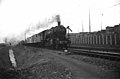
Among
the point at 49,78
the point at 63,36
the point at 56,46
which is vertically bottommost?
the point at 49,78

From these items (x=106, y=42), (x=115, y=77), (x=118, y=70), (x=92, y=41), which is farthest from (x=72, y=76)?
(x=92, y=41)

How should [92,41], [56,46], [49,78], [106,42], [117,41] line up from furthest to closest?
1. [92,41]
2. [106,42]
3. [117,41]
4. [56,46]
5. [49,78]

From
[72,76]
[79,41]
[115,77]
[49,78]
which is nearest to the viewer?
[115,77]

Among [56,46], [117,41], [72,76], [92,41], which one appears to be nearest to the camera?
[72,76]

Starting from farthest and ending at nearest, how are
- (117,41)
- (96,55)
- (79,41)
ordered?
(79,41) → (117,41) → (96,55)

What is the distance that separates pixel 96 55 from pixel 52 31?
1261 cm

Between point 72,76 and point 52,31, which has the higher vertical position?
point 52,31

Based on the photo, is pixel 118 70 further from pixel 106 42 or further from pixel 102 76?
pixel 106 42

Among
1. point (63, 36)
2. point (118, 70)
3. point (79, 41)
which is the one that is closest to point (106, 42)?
point (63, 36)

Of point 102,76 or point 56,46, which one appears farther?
point 56,46

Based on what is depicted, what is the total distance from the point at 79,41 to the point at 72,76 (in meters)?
42.6

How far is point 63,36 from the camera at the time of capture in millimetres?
26938

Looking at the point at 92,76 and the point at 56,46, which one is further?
the point at 56,46

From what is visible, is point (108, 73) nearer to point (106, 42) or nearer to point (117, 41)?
point (117, 41)
